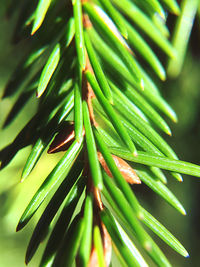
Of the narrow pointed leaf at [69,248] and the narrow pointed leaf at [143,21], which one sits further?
the narrow pointed leaf at [143,21]

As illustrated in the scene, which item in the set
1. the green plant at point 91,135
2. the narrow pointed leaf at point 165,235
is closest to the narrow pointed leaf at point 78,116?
the green plant at point 91,135

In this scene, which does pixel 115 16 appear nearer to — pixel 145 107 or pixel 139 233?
pixel 145 107

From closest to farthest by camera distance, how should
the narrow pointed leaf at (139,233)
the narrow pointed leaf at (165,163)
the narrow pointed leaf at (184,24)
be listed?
1. the narrow pointed leaf at (139,233)
2. the narrow pointed leaf at (165,163)
3. the narrow pointed leaf at (184,24)

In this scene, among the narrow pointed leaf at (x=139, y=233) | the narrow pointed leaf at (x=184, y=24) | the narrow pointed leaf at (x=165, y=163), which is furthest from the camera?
the narrow pointed leaf at (x=184, y=24)

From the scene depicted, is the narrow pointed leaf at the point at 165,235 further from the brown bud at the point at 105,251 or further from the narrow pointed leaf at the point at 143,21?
the narrow pointed leaf at the point at 143,21

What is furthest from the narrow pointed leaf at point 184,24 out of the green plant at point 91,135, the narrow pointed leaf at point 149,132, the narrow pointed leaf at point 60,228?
the narrow pointed leaf at point 60,228

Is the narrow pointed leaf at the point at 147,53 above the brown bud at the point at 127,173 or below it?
above

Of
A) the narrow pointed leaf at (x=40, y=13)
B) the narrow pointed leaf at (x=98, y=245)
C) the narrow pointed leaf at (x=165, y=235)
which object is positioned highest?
the narrow pointed leaf at (x=40, y=13)

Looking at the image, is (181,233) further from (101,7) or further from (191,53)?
(101,7)

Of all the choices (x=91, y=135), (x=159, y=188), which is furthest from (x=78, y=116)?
(x=159, y=188)
